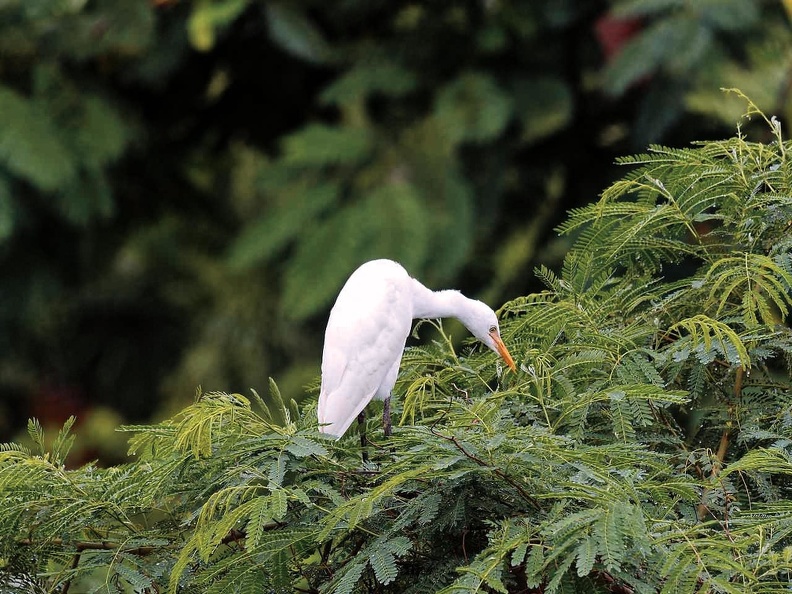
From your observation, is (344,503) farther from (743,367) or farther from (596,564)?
(743,367)

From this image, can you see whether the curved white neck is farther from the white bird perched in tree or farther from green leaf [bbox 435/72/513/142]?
green leaf [bbox 435/72/513/142]

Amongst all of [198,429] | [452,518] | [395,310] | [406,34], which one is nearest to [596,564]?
[452,518]

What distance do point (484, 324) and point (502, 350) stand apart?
0.42 feet

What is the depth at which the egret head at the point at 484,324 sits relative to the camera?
1.91m

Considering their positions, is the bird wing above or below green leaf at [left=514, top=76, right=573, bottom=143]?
above

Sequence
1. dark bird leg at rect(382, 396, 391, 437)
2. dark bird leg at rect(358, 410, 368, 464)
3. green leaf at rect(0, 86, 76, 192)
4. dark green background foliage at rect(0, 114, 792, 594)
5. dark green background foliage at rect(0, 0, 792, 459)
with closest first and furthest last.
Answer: dark green background foliage at rect(0, 114, 792, 594) → dark bird leg at rect(358, 410, 368, 464) → dark bird leg at rect(382, 396, 391, 437) → dark green background foliage at rect(0, 0, 792, 459) → green leaf at rect(0, 86, 76, 192)

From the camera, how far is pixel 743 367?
1.60 m

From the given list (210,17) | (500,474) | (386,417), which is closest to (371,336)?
(386,417)

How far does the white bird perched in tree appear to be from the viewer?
1.88 metres

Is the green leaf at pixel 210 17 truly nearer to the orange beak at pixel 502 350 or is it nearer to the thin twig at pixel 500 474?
the orange beak at pixel 502 350

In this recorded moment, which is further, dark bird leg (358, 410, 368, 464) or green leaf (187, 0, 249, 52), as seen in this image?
green leaf (187, 0, 249, 52)

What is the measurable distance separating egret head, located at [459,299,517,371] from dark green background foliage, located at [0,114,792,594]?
3 centimetres

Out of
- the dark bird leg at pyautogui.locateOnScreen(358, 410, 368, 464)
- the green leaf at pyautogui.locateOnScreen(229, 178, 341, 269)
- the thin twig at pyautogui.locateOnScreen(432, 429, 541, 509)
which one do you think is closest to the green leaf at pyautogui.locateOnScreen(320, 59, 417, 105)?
the green leaf at pyautogui.locateOnScreen(229, 178, 341, 269)

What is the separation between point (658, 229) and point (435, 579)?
63cm
